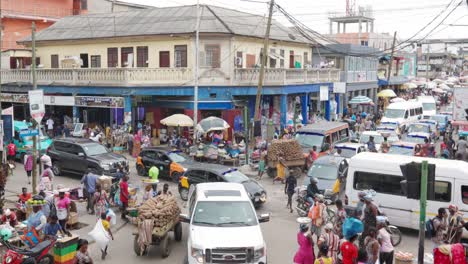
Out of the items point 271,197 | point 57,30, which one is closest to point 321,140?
point 271,197

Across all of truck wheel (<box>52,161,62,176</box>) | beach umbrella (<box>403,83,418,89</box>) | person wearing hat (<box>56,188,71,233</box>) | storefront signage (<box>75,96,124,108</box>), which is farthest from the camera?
beach umbrella (<box>403,83,418,89</box>)

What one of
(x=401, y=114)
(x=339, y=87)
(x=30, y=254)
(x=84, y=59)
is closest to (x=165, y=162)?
(x=30, y=254)

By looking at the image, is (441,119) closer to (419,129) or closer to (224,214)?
(419,129)

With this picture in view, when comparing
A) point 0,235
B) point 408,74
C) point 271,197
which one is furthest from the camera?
point 408,74

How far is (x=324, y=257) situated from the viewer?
9.30 m

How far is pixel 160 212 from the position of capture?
Answer: 12.7 metres

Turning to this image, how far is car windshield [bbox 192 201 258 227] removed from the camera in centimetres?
1164

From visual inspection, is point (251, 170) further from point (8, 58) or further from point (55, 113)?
point (8, 58)

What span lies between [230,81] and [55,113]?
1433cm

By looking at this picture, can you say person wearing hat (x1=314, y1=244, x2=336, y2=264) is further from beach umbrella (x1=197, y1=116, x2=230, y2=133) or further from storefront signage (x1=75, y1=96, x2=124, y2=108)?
storefront signage (x1=75, y1=96, x2=124, y2=108)

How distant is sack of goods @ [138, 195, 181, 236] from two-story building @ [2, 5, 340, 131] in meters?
16.8

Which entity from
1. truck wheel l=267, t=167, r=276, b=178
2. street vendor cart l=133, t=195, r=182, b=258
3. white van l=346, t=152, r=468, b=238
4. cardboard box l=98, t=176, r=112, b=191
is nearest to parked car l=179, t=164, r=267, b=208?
cardboard box l=98, t=176, r=112, b=191

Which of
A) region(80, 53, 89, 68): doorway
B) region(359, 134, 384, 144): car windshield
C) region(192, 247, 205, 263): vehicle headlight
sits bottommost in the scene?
region(192, 247, 205, 263): vehicle headlight

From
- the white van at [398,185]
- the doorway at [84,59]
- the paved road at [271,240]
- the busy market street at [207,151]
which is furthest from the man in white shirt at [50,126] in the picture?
the white van at [398,185]
